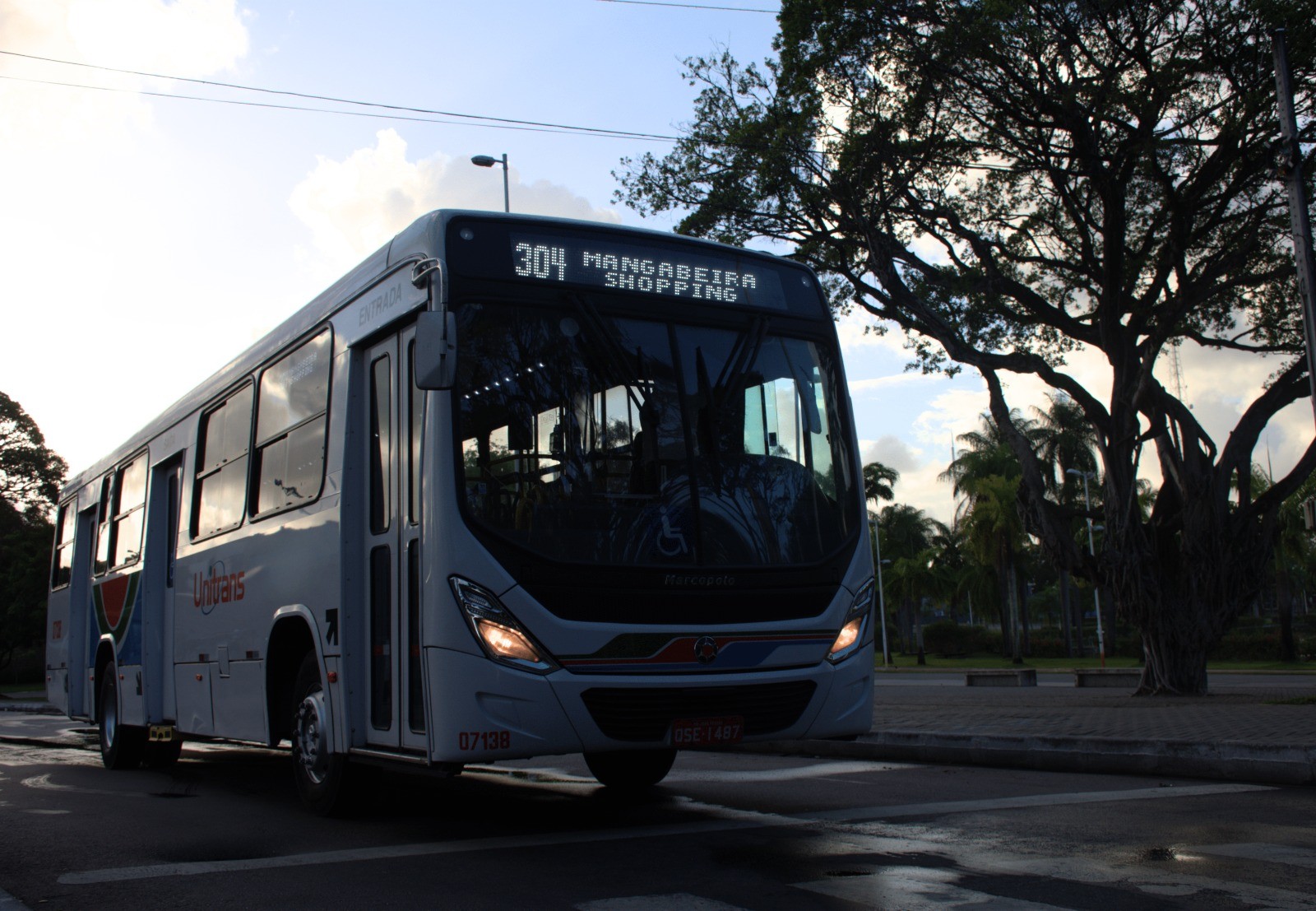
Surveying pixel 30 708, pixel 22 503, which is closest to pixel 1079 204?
pixel 30 708

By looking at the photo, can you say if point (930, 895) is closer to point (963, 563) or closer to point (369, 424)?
point (369, 424)

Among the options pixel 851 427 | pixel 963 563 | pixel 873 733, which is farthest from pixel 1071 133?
pixel 963 563

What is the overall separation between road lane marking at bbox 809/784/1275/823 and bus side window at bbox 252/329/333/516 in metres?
3.96

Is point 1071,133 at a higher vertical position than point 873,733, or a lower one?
higher

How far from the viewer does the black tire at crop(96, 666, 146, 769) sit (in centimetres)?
1260

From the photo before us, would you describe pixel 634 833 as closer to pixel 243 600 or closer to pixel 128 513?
pixel 243 600

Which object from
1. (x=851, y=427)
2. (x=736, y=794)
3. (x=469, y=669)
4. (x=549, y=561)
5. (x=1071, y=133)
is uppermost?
(x=1071, y=133)

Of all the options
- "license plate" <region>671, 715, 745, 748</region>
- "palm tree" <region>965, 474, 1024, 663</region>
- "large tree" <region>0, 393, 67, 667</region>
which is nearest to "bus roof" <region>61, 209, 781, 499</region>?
"license plate" <region>671, 715, 745, 748</region>

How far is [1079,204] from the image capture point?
20906mm

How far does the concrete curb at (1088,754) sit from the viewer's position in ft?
29.5

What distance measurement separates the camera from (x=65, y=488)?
53.0 ft

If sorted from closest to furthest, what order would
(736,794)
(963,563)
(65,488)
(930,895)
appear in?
1. (930,895)
2. (736,794)
3. (65,488)
4. (963,563)

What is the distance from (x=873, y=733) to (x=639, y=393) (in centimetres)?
601

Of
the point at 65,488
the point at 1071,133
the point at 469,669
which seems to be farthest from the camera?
the point at 1071,133
